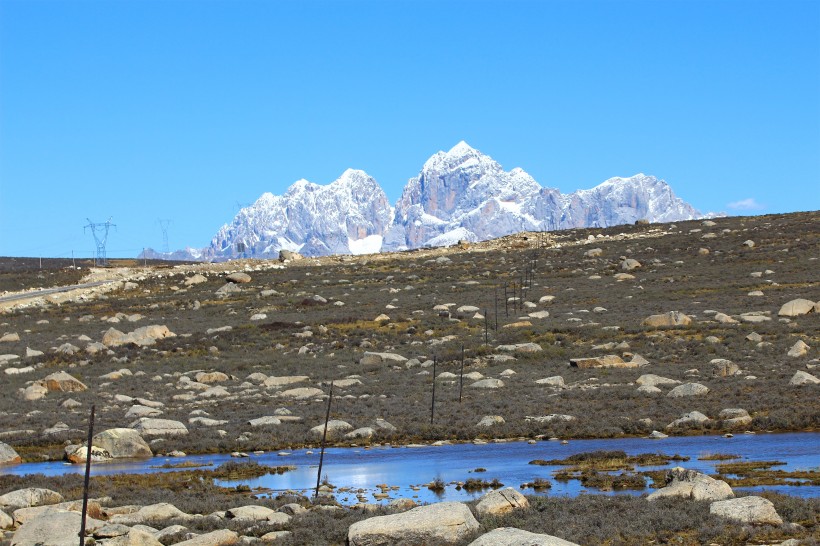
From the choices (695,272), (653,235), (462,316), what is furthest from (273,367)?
(653,235)

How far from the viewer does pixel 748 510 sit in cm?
1912

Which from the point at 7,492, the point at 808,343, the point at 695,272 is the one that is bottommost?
the point at 7,492

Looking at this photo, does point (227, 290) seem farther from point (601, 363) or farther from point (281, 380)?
point (601, 363)

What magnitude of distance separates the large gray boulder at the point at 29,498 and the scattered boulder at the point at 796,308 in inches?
1887

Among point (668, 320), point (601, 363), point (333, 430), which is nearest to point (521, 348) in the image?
point (601, 363)

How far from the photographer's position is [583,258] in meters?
110

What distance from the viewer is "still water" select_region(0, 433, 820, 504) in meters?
26.0

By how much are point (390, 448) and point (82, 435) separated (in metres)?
11.8

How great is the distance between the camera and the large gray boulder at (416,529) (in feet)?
59.6

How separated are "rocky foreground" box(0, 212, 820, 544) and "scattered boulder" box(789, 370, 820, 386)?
0.13 m

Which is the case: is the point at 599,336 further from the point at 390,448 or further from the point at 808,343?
the point at 390,448

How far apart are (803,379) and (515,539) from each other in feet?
96.0

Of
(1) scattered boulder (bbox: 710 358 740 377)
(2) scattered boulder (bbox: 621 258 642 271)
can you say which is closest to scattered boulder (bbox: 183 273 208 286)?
(2) scattered boulder (bbox: 621 258 642 271)

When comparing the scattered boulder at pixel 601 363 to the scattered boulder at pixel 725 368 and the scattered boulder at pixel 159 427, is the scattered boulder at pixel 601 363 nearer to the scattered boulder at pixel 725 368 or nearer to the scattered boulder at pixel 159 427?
the scattered boulder at pixel 725 368
